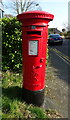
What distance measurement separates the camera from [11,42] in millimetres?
4320

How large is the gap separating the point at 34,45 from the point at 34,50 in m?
0.10

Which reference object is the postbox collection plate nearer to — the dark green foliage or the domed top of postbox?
the domed top of postbox

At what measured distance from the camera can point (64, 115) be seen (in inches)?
108

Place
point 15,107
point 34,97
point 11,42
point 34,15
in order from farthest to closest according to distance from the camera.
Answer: point 11,42, point 34,97, point 15,107, point 34,15

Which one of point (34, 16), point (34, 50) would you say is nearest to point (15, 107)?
point (34, 50)

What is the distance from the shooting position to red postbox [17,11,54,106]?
2.54 meters

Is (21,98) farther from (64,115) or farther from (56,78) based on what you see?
(56,78)

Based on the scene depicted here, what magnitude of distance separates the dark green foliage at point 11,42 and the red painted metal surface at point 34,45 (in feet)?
5.28

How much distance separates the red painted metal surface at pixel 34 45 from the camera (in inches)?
100.0

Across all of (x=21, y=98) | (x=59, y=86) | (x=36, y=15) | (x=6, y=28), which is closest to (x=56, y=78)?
(x=59, y=86)

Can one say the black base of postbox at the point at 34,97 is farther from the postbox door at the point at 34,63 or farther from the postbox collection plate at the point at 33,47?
the postbox collection plate at the point at 33,47

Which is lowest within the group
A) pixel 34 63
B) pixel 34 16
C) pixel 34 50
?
pixel 34 63

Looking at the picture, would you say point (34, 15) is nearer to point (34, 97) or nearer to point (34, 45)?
point (34, 45)

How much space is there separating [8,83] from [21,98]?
2.66 feet
